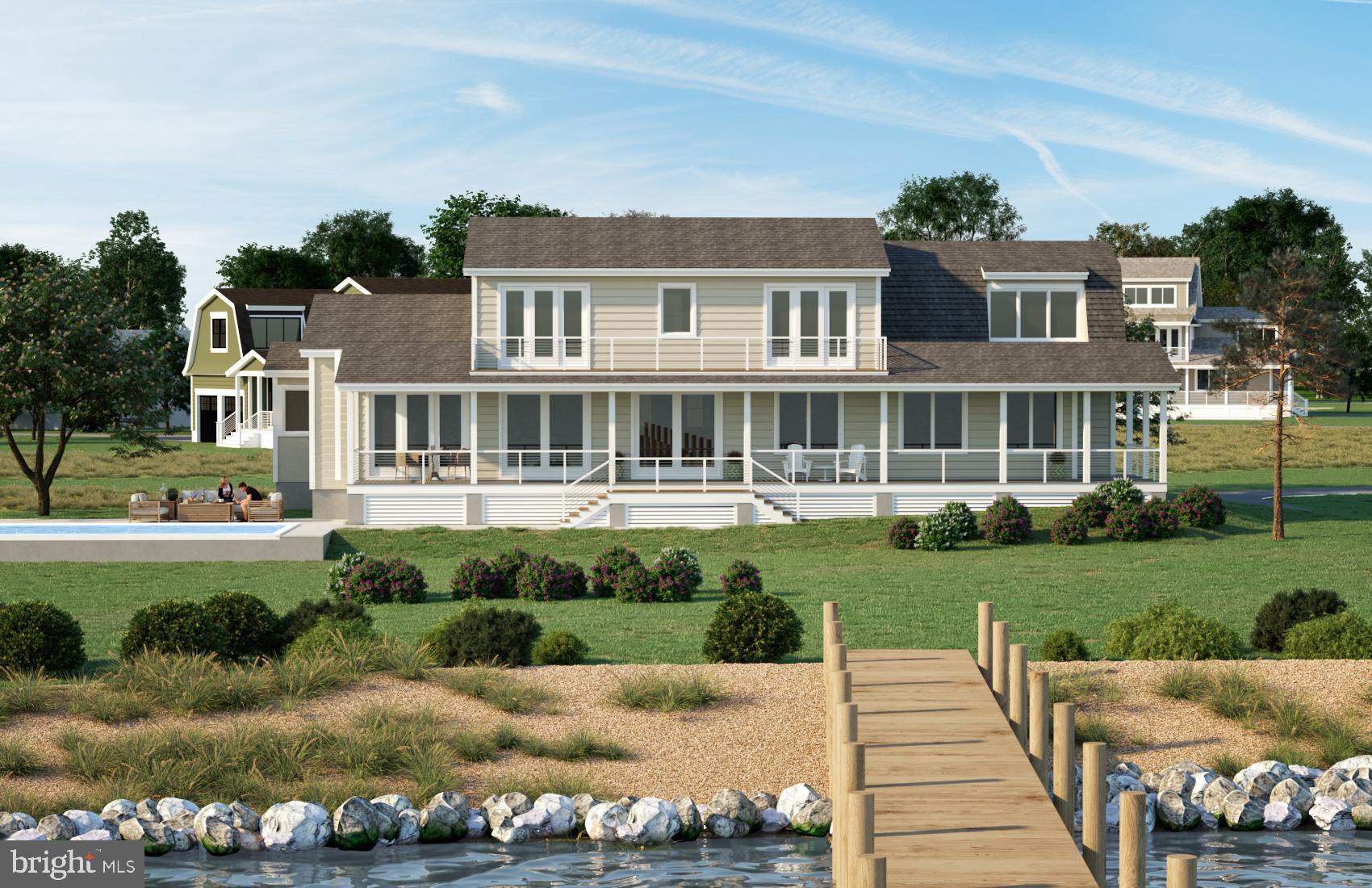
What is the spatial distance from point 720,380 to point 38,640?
67.6 ft

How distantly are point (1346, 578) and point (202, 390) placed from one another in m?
55.0

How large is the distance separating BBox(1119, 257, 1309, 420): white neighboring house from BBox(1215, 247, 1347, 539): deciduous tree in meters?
50.4

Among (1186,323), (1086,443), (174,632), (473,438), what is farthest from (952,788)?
(1186,323)

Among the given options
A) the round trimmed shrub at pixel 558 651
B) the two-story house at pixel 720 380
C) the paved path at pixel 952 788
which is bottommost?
the paved path at pixel 952 788

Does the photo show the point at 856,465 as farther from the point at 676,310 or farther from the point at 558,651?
the point at 558,651

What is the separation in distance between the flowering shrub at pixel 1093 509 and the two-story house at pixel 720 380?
2.70m

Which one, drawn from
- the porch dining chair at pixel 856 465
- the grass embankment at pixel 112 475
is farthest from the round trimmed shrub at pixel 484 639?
the grass embankment at pixel 112 475

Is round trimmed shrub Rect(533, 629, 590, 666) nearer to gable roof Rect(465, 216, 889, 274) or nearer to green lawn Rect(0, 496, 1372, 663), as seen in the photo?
green lawn Rect(0, 496, 1372, 663)

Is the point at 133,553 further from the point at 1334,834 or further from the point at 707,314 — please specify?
the point at 1334,834

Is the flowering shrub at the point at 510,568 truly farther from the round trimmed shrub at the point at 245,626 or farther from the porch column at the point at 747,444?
the porch column at the point at 747,444

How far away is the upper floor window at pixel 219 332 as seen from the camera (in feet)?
220

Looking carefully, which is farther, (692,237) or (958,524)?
(692,237)

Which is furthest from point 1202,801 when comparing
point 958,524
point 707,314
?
point 707,314

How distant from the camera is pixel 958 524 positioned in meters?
29.4
